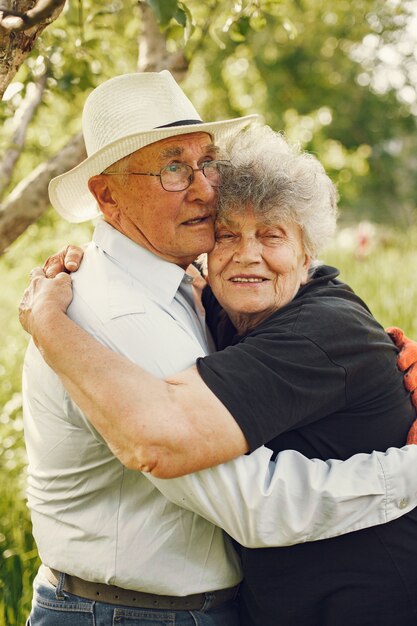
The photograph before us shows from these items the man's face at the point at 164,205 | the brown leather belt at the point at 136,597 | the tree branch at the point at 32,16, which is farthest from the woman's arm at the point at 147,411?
the tree branch at the point at 32,16

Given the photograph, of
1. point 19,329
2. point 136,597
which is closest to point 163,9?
point 136,597

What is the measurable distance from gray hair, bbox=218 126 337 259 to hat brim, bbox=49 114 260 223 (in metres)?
0.12

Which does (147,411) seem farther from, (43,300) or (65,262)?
(65,262)

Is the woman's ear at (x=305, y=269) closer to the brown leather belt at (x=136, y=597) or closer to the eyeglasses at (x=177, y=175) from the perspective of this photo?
the eyeglasses at (x=177, y=175)

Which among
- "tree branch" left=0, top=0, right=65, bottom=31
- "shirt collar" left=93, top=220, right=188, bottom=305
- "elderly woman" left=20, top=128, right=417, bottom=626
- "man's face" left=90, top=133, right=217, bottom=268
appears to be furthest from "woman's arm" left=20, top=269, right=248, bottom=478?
"tree branch" left=0, top=0, right=65, bottom=31

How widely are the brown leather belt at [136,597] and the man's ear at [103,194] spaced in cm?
117

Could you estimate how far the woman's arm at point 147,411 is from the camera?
1942 mm

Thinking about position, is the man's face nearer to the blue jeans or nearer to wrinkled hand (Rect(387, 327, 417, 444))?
wrinkled hand (Rect(387, 327, 417, 444))

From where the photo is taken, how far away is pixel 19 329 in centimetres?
732

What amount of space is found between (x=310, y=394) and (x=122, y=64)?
6470 millimetres

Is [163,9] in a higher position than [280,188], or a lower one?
higher

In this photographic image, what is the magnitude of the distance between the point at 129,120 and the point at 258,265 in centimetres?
63

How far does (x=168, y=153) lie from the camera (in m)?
2.55

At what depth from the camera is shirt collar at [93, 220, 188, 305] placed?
2.40 metres
